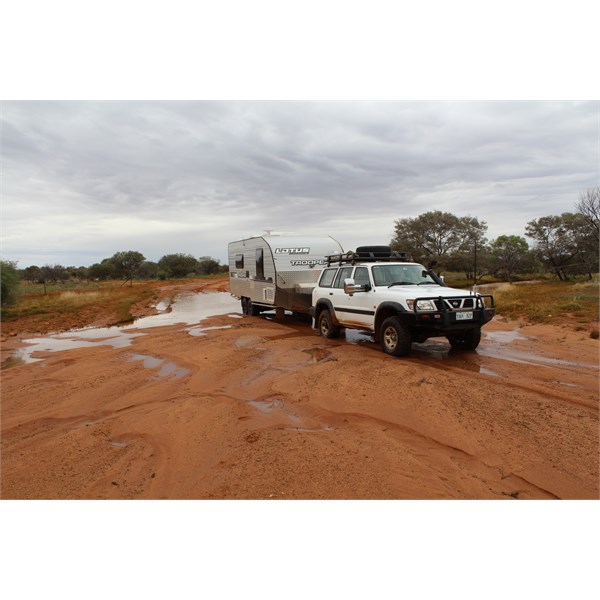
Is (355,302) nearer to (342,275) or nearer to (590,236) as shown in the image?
(342,275)

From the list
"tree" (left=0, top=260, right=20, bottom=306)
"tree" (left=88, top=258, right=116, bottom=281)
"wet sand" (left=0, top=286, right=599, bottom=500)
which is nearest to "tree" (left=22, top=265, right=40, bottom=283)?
"tree" (left=88, top=258, right=116, bottom=281)

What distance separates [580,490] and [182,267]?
76.1 meters

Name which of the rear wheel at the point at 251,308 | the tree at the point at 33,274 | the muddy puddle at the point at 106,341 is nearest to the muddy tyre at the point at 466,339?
the muddy puddle at the point at 106,341

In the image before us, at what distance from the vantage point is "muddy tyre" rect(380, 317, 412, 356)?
26.1 ft

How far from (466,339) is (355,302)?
236 cm

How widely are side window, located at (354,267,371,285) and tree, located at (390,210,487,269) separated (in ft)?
131

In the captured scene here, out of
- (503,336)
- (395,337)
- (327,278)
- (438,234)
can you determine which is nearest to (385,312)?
(395,337)

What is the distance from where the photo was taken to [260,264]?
1505cm

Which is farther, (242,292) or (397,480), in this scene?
(242,292)

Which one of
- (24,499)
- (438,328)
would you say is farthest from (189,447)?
(438,328)

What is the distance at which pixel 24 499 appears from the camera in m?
3.84

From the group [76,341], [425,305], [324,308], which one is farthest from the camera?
[76,341]

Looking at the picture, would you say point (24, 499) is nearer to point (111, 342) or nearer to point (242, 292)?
point (111, 342)

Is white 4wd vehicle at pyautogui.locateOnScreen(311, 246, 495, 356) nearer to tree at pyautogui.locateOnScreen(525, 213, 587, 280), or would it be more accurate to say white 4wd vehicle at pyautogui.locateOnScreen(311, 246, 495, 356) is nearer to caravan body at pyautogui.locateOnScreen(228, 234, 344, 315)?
caravan body at pyautogui.locateOnScreen(228, 234, 344, 315)
